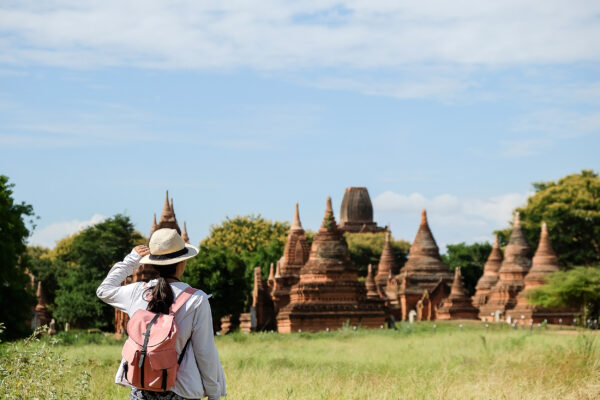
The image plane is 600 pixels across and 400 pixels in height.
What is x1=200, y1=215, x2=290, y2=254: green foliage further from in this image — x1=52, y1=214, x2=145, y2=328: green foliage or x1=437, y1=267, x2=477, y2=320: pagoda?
x1=437, y1=267, x2=477, y2=320: pagoda

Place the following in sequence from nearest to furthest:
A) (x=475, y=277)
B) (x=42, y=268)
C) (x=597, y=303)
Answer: (x=597, y=303)
(x=42, y=268)
(x=475, y=277)

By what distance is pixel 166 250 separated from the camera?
5820 millimetres

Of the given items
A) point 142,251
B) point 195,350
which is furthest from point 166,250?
point 195,350

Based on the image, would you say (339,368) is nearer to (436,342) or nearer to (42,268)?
(436,342)

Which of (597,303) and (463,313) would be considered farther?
(463,313)

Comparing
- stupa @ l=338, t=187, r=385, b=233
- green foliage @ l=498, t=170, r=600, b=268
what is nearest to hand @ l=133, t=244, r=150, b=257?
green foliage @ l=498, t=170, r=600, b=268

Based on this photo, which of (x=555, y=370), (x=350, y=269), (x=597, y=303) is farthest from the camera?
(x=597, y=303)

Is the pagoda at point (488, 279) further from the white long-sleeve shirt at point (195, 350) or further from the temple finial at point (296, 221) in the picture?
the white long-sleeve shirt at point (195, 350)

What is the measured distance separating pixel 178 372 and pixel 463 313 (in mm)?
41567

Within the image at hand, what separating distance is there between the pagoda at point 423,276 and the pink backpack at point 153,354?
144 feet

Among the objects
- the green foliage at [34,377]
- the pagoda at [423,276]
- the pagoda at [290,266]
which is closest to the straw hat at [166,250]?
the green foliage at [34,377]

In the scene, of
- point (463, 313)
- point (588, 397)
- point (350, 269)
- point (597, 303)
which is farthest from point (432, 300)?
point (588, 397)

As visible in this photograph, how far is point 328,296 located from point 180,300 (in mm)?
30458

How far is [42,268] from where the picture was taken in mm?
54125
